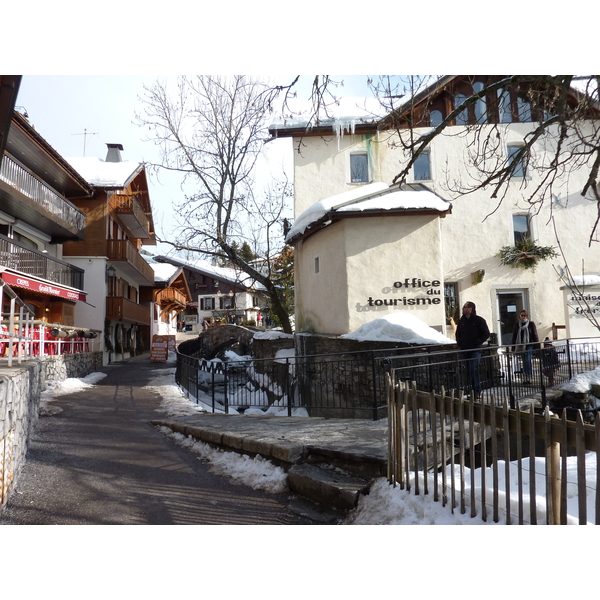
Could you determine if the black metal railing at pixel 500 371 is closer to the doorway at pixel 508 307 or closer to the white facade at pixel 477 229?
the white facade at pixel 477 229

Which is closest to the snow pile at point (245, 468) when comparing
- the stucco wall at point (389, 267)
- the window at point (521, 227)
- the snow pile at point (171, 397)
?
the snow pile at point (171, 397)

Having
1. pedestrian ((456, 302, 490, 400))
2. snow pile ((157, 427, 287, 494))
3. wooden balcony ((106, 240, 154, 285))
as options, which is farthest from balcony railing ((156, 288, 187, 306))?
snow pile ((157, 427, 287, 494))

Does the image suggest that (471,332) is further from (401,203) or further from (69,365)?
(69,365)

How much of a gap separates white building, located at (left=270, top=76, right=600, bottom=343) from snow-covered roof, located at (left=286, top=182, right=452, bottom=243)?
0.03 metres

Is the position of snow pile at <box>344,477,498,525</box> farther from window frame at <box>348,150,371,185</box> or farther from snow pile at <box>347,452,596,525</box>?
window frame at <box>348,150,371,185</box>

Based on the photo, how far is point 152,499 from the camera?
3.90 meters

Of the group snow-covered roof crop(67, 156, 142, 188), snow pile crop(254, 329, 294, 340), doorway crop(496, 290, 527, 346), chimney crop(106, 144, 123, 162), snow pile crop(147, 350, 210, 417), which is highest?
chimney crop(106, 144, 123, 162)

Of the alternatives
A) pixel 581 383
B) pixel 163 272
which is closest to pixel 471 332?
pixel 581 383

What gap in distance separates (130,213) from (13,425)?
1901 cm

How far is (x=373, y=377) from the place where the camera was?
6.34 meters

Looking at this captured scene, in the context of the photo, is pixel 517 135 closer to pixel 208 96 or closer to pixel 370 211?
pixel 370 211

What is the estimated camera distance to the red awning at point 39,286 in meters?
13.0

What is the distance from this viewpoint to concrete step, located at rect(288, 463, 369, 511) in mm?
3656

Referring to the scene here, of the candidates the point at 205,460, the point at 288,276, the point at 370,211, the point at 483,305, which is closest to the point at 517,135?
the point at 483,305
